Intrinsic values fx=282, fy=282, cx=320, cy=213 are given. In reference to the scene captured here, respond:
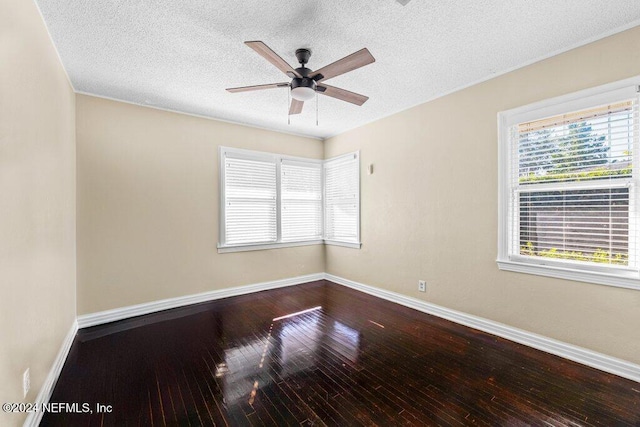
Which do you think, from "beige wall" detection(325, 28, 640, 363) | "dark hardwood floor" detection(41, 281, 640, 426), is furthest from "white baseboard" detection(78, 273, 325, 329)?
"beige wall" detection(325, 28, 640, 363)

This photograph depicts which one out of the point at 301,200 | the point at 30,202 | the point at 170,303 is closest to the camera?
the point at 30,202

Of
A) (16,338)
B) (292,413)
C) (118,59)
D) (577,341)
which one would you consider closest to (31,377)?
(16,338)

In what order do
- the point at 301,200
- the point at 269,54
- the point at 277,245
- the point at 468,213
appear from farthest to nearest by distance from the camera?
1. the point at 301,200
2. the point at 277,245
3. the point at 468,213
4. the point at 269,54

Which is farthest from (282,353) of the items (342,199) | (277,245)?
(342,199)

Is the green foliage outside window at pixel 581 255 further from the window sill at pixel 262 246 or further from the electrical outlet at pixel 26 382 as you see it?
the electrical outlet at pixel 26 382

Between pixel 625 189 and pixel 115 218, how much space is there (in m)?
5.07

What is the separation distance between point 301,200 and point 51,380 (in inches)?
147

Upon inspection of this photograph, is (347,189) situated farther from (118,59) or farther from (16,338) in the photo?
(16,338)

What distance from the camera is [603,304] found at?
2320 millimetres

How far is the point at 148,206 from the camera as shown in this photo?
12.0 feet

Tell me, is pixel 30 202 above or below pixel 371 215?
above

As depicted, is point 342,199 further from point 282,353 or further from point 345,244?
point 282,353

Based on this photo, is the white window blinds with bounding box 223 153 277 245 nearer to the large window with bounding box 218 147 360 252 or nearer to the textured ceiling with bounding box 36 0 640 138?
the large window with bounding box 218 147 360 252

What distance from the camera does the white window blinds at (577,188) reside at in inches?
87.8
